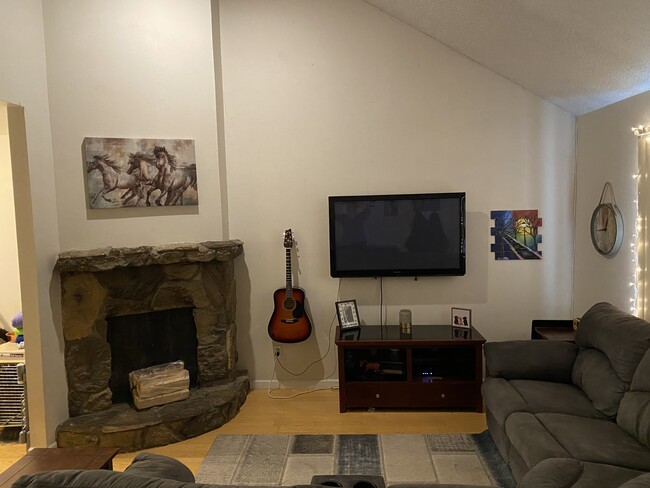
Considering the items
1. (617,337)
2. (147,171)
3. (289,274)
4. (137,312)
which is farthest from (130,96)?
→ (617,337)

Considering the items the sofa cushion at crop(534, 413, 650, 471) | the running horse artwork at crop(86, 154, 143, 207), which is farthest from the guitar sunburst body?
the sofa cushion at crop(534, 413, 650, 471)

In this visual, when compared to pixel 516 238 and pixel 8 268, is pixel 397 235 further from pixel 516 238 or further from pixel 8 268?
pixel 8 268

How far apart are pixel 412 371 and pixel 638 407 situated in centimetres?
165

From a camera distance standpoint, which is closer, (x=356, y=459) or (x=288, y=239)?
(x=356, y=459)

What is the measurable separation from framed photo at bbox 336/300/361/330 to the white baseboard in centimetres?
59

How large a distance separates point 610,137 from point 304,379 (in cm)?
306

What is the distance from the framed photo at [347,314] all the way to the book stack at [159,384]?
49.7 inches

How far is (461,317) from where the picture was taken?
3914mm

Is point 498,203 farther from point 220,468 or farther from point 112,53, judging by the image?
point 112,53

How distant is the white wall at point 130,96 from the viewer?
3.35 m

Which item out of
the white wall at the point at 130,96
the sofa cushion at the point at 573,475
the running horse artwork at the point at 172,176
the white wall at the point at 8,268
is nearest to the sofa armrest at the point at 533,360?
the sofa cushion at the point at 573,475

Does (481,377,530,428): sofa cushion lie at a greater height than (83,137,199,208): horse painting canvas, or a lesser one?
lesser

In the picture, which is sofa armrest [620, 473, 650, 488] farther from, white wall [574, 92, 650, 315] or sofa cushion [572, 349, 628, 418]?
white wall [574, 92, 650, 315]

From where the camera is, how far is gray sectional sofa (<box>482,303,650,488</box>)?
202cm
